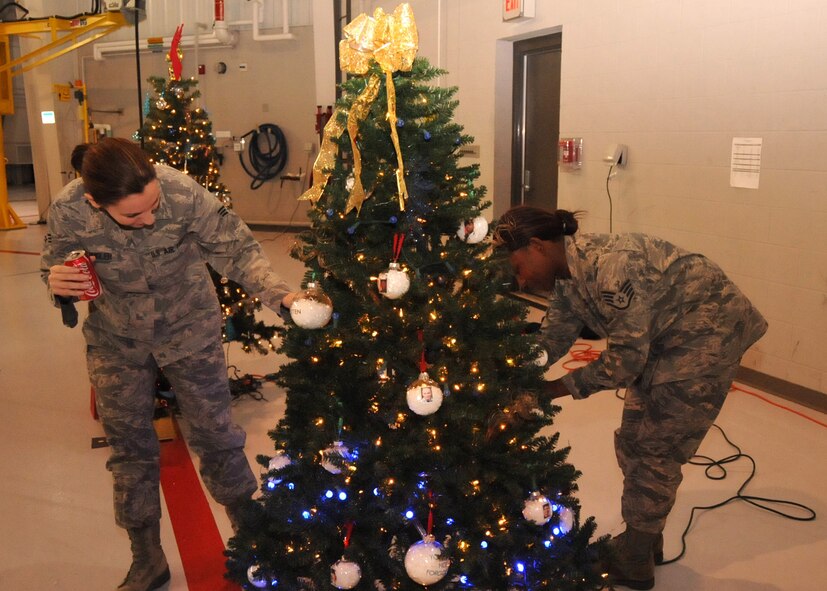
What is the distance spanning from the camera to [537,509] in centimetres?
198

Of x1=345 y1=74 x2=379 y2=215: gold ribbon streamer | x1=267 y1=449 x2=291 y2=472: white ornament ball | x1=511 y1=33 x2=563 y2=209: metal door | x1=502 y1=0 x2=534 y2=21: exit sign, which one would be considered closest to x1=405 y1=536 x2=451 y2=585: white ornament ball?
x1=267 y1=449 x2=291 y2=472: white ornament ball

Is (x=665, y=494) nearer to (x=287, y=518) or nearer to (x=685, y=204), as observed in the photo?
(x=287, y=518)

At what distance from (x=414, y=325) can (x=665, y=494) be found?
44.9 inches

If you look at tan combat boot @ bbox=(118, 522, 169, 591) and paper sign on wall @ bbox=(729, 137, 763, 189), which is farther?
paper sign on wall @ bbox=(729, 137, 763, 189)

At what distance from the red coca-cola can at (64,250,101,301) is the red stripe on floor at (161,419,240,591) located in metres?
0.94

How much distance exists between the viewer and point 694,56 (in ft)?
15.5

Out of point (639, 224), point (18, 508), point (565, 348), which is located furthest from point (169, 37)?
point (565, 348)

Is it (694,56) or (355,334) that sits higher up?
(694,56)

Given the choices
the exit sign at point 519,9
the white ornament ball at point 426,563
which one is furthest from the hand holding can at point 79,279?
the exit sign at point 519,9

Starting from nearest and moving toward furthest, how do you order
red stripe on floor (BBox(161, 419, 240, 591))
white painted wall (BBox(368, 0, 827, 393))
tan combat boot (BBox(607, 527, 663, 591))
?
1. tan combat boot (BBox(607, 527, 663, 591))
2. red stripe on floor (BBox(161, 419, 240, 591))
3. white painted wall (BBox(368, 0, 827, 393))

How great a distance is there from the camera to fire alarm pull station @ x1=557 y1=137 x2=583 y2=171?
5.93 metres

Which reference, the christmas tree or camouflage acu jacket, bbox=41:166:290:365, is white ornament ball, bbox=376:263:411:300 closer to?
the christmas tree

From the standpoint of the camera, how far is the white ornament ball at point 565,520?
210cm

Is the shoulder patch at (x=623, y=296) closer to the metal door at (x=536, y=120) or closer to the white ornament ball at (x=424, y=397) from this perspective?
the white ornament ball at (x=424, y=397)
